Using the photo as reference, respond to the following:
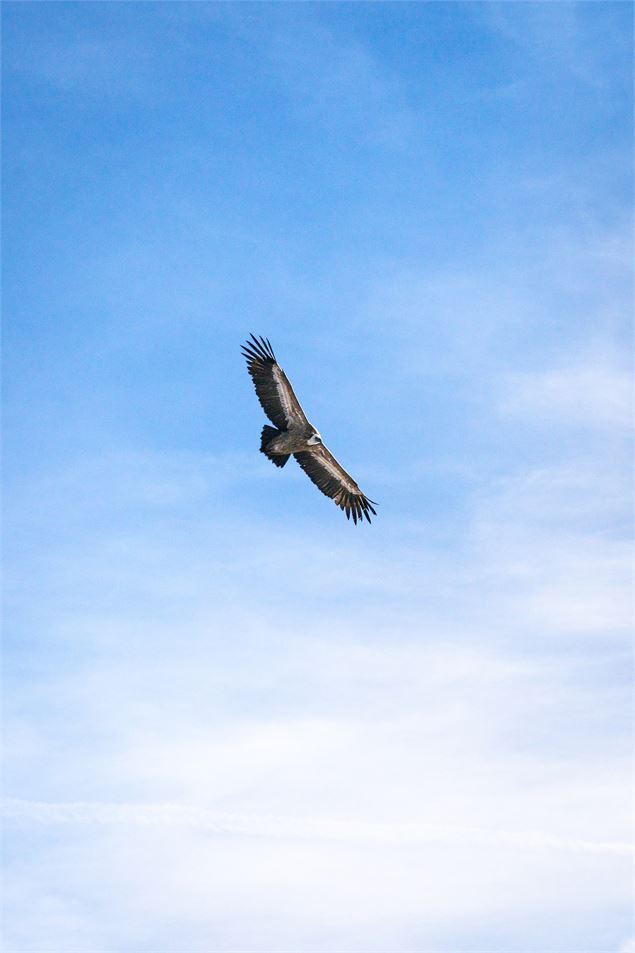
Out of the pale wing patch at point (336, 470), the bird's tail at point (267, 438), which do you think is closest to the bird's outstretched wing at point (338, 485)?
the pale wing patch at point (336, 470)

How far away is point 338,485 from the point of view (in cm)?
5850

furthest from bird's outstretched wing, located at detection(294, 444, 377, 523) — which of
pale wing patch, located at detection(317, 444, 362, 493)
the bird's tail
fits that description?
the bird's tail

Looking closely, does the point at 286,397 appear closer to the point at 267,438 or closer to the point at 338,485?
the point at 267,438

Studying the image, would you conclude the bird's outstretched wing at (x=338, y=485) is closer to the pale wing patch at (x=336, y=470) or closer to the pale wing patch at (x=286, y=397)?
the pale wing patch at (x=336, y=470)

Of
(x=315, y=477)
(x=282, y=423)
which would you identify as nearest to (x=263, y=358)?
(x=282, y=423)

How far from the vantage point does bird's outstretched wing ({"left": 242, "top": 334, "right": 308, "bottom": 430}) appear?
179ft

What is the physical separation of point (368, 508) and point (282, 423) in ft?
21.9

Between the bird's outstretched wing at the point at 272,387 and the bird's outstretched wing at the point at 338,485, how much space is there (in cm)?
336

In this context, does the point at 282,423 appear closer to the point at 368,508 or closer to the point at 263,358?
the point at 263,358

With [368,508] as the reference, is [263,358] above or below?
above

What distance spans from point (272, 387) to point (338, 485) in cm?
649

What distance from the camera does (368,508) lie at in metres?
58.6

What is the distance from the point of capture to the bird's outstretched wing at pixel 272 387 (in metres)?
54.4

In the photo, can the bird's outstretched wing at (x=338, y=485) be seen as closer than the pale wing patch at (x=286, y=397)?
No
